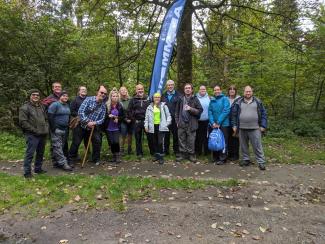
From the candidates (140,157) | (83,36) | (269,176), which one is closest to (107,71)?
(83,36)

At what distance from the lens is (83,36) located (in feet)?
52.3

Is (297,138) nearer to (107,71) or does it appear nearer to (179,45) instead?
(179,45)

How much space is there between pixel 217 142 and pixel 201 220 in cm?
351

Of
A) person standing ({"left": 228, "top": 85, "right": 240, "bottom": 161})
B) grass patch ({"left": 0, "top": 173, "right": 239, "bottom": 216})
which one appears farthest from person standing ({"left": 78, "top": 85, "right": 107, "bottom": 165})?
person standing ({"left": 228, "top": 85, "right": 240, "bottom": 161})

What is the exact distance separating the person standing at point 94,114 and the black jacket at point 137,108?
0.86 m

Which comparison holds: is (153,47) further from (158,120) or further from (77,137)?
(77,137)

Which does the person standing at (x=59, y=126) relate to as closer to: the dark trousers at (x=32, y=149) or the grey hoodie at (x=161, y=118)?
the dark trousers at (x=32, y=149)

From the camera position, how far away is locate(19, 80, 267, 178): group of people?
927cm

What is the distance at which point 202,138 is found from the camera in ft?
34.1

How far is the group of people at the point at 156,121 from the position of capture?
927 cm

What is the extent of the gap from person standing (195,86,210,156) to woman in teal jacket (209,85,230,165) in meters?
0.25

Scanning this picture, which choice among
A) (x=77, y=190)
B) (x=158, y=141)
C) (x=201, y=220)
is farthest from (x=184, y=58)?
(x=201, y=220)

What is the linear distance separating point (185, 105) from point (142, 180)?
2.56 metres

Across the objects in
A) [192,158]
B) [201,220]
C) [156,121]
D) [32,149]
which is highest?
[156,121]
